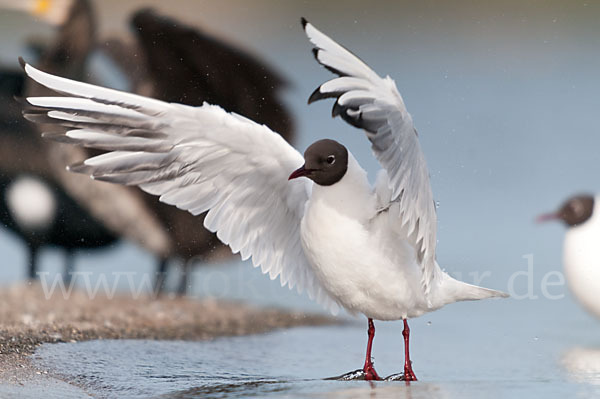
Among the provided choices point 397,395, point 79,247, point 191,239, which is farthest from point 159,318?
point 397,395

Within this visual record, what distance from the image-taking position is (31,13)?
470 centimetres

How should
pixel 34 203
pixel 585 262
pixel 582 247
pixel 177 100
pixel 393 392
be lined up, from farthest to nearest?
1. pixel 34 203
2. pixel 177 100
3. pixel 582 247
4. pixel 585 262
5. pixel 393 392

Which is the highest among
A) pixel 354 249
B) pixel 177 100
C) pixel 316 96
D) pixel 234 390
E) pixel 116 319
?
pixel 177 100

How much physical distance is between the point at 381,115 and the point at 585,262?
7.13 ft

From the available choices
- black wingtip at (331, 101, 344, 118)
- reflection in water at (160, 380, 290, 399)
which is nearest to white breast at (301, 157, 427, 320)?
reflection in water at (160, 380, 290, 399)

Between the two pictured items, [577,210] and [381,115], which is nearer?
[381,115]

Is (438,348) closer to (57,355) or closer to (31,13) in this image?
(57,355)

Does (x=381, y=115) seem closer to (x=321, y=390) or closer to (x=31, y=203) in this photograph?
(x=321, y=390)

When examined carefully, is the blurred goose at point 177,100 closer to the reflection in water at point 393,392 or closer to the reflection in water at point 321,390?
the reflection in water at point 321,390

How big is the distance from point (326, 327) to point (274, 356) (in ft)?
2.76

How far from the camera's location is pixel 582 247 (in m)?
3.72

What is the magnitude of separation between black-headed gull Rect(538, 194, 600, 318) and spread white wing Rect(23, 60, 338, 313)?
4.74 ft

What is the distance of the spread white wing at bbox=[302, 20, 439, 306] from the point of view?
1.67 meters

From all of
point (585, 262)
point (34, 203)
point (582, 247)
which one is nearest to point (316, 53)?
point (585, 262)
